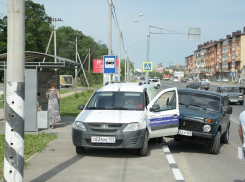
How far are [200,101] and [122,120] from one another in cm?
332

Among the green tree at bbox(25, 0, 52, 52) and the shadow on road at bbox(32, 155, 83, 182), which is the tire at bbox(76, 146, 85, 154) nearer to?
the shadow on road at bbox(32, 155, 83, 182)

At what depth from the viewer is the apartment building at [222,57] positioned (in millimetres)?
111037

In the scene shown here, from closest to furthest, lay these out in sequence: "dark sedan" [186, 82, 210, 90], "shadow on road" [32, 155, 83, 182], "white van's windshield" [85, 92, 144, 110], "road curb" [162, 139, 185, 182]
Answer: "shadow on road" [32, 155, 83, 182] → "road curb" [162, 139, 185, 182] → "white van's windshield" [85, 92, 144, 110] → "dark sedan" [186, 82, 210, 90]

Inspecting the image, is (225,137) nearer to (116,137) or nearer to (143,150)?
(143,150)

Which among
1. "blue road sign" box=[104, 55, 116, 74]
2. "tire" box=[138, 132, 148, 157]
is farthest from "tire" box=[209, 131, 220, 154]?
"blue road sign" box=[104, 55, 116, 74]

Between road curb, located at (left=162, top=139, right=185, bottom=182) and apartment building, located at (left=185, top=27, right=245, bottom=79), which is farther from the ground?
apartment building, located at (left=185, top=27, right=245, bottom=79)

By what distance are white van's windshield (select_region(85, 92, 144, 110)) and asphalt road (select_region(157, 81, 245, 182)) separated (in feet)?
5.19

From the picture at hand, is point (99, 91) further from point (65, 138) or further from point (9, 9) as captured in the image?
point (9, 9)

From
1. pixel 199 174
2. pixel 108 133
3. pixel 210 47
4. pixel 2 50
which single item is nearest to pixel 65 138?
pixel 108 133

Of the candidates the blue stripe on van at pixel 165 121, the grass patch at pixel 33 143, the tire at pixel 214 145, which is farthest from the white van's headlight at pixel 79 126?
the tire at pixel 214 145

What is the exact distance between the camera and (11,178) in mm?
5570

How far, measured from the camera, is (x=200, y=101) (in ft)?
36.3

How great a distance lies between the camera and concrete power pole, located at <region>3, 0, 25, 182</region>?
554 cm

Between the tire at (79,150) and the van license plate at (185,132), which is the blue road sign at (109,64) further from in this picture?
the tire at (79,150)
